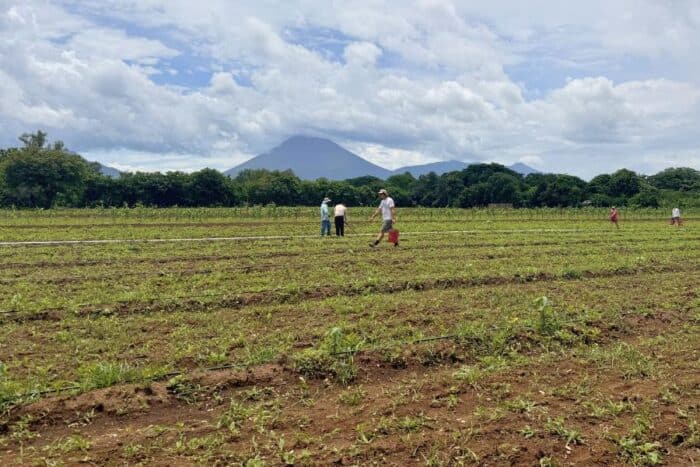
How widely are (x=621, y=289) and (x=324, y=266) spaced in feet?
22.3

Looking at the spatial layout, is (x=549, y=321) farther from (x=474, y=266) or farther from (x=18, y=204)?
(x=18, y=204)

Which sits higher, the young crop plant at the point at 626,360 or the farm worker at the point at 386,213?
the farm worker at the point at 386,213

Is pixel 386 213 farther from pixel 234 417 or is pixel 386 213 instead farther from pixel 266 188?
pixel 266 188

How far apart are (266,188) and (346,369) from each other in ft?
299

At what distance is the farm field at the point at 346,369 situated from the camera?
4566 millimetres

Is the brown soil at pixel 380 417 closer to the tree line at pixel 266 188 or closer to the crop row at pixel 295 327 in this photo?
the crop row at pixel 295 327

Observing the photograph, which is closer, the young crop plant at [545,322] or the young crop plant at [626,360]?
the young crop plant at [626,360]

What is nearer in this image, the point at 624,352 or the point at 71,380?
the point at 71,380

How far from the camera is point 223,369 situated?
609cm

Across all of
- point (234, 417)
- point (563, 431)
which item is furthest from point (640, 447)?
point (234, 417)

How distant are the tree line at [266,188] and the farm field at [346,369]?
72.3m

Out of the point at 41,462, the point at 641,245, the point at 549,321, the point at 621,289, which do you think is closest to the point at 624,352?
the point at 549,321

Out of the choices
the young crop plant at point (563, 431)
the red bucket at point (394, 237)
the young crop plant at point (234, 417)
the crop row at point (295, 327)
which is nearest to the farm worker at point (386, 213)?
the red bucket at point (394, 237)

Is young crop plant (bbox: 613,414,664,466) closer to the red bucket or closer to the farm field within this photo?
the farm field
